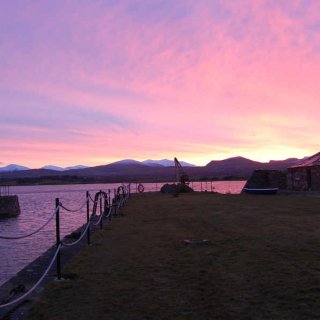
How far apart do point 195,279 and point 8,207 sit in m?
38.7

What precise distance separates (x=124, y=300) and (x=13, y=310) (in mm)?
1624

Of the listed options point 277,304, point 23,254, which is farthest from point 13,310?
point 23,254

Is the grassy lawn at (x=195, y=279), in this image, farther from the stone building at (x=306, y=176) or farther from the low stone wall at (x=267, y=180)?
the low stone wall at (x=267, y=180)

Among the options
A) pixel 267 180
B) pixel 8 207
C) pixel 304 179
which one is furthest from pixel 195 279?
pixel 267 180

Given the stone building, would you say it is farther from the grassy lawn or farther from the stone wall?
the grassy lawn

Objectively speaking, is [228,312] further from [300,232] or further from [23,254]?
[23,254]

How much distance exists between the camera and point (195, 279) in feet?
26.5

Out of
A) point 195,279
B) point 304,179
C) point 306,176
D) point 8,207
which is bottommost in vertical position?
point 195,279

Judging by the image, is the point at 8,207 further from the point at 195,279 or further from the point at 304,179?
the point at 195,279

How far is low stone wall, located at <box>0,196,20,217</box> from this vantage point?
43250mm

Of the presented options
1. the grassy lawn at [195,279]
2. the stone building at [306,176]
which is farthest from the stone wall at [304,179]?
the grassy lawn at [195,279]

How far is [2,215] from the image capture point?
141 feet

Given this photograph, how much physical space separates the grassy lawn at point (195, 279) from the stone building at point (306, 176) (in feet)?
89.9

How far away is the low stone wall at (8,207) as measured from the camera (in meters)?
43.2
